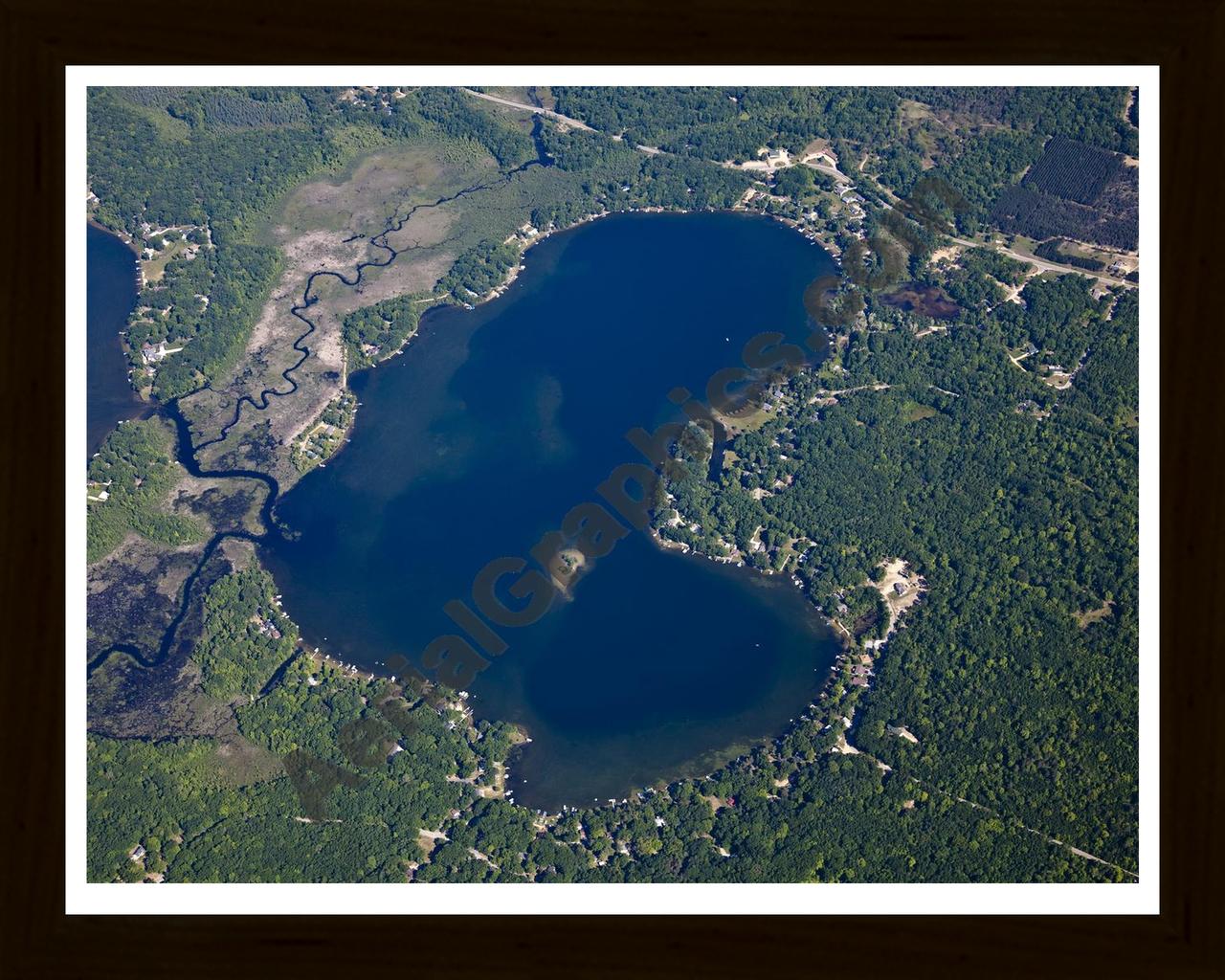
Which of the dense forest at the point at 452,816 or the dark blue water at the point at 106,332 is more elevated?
the dark blue water at the point at 106,332

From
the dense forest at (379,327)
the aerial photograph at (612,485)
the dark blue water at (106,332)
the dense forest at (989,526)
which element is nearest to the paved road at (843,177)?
the aerial photograph at (612,485)

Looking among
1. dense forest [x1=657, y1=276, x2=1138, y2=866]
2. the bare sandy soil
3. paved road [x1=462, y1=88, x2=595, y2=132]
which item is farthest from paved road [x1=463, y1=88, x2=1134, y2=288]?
the bare sandy soil

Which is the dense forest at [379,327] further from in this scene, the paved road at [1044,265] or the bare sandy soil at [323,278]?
the paved road at [1044,265]

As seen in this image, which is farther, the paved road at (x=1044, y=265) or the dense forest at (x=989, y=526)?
the paved road at (x=1044, y=265)

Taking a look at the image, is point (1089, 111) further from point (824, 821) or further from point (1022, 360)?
point (824, 821)

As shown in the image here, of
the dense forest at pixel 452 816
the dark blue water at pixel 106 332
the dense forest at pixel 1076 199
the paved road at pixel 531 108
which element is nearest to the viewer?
the dense forest at pixel 452 816

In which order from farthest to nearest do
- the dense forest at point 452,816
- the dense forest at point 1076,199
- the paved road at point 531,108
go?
1. the paved road at point 531,108
2. the dense forest at point 1076,199
3. the dense forest at point 452,816

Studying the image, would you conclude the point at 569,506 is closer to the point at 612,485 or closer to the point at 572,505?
the point at 572,505
